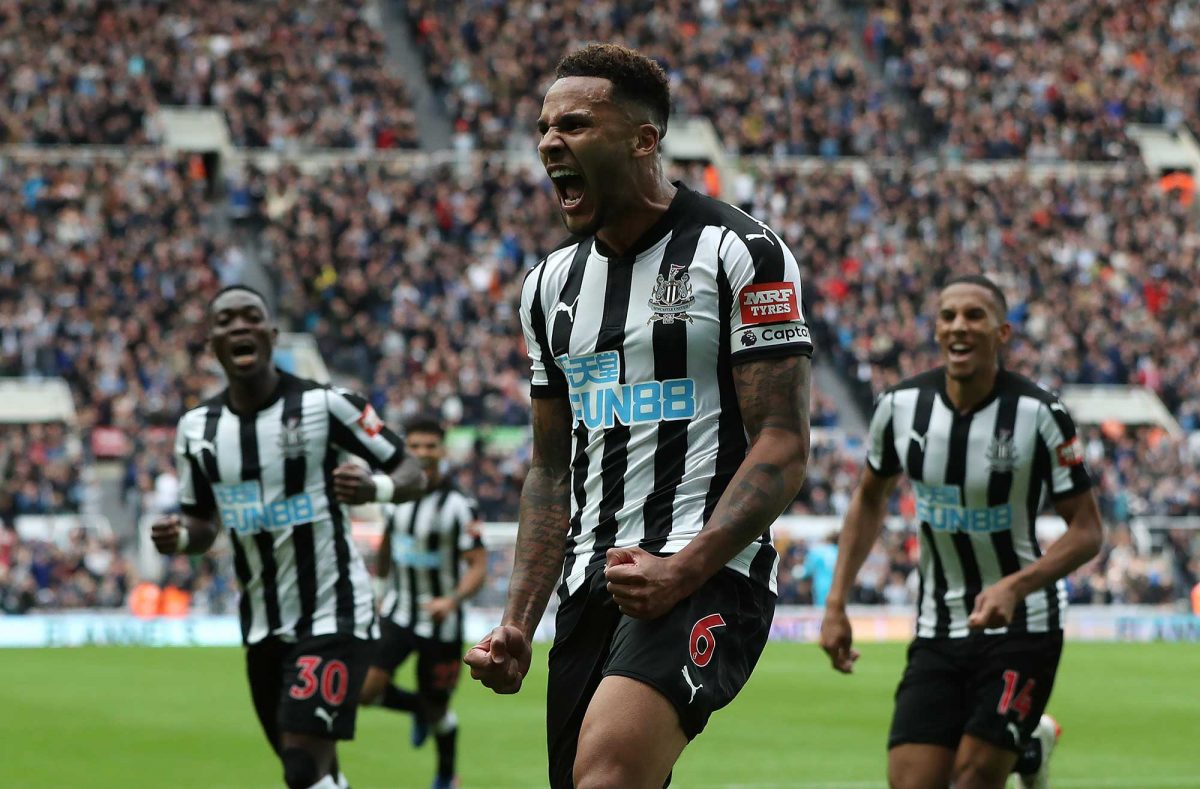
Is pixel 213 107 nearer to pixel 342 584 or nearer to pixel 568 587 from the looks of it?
pixel 342 584

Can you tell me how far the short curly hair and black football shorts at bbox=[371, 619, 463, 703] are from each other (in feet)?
25.5

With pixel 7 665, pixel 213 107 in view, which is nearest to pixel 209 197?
pixel 213 107

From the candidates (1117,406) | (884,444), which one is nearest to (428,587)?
(884,444)

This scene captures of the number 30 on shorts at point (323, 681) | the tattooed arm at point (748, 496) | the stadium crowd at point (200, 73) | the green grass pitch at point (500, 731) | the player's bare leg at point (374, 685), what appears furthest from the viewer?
the stadium crowd at point (200, 73)

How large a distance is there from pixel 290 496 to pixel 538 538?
3.16 m

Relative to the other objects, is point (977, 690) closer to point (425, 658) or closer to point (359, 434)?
point (359, 434)

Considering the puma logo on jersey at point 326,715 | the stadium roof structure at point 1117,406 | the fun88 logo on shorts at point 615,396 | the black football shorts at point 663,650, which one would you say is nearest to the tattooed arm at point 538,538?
the black football shorts at point 663,650

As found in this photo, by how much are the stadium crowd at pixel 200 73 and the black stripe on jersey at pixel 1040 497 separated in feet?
89.3

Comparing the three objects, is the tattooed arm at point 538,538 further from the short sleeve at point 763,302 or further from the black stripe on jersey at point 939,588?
the black stripe on jersey at point 939,588

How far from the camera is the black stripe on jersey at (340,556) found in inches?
309

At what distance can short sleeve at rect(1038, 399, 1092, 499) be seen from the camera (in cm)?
733

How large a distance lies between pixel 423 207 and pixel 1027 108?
14365mm

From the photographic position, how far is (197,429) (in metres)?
8.13

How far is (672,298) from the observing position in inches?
186
